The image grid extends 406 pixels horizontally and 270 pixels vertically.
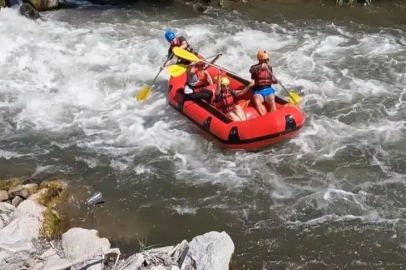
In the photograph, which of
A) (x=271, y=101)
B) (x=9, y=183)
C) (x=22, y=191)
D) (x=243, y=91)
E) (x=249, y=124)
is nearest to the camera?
(x=22, y=191)

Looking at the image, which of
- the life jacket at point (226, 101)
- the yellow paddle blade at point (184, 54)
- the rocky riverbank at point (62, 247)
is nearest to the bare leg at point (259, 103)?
the life jacket at point (226, 101)

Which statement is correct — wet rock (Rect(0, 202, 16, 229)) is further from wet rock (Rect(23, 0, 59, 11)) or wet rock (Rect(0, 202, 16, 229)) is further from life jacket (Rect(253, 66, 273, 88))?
wet rock (Rect(23, 0, 59, 11))

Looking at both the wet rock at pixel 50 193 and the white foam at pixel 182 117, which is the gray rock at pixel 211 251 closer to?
the white foam at pixel 182 117

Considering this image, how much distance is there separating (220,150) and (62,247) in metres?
3.01

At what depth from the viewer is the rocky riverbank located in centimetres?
573

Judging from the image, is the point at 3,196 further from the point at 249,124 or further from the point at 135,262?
the point at 249,124

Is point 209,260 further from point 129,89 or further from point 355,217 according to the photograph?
point 129,89

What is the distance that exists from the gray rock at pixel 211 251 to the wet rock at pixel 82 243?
3.32 feet

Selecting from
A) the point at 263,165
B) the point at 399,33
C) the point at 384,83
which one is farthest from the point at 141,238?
the point at 399,33

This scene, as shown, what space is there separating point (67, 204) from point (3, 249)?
4.57ft

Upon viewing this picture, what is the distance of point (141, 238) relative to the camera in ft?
22.3

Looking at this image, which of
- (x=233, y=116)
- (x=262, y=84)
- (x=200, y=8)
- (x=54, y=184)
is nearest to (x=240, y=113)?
(x=233, y=116)

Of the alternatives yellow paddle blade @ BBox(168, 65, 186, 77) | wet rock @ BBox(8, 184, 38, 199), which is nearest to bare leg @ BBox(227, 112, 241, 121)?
yellow paddle blade @ BBox(168, 65, 186, 77)

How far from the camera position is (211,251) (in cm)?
593
